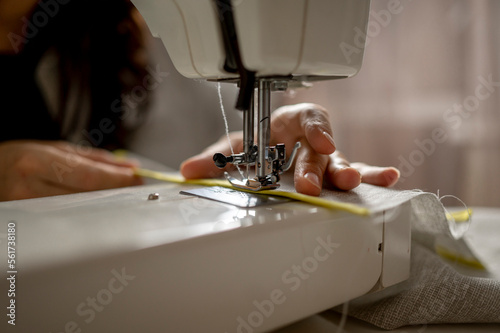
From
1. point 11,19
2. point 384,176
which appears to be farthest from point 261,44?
point 11,19

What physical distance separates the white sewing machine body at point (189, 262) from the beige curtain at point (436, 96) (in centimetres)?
151

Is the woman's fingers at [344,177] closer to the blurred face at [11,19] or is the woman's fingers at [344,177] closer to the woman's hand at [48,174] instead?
the woman's hand at [48,174]

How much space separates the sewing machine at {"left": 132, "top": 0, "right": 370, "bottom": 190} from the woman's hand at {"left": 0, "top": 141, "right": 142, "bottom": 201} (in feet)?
1.41

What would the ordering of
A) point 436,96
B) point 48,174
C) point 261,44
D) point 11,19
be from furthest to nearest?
1. point 436,96
2. point 11,19
3. point 48,174
4. point 261,44

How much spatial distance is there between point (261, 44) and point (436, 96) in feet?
5.48

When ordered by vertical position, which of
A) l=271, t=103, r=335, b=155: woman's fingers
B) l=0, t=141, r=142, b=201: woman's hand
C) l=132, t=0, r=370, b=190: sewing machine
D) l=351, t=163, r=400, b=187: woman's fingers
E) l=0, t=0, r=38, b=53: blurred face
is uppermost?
l=0, t=0, r=38, b=53: blurred face

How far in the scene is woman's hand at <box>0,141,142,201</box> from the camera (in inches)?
40.7

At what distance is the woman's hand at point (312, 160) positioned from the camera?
0.73m

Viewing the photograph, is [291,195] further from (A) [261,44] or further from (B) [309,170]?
(A) [261,44]

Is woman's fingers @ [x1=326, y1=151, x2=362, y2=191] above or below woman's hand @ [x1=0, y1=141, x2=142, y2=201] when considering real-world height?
above

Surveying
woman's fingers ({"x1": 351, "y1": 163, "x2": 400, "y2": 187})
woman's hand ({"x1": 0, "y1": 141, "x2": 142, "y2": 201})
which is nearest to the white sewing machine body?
woman's fingers ({"x1": 351, "y1": 163, "x2": 400, "y2": 187})

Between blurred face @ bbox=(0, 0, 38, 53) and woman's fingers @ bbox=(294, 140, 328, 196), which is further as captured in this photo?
blurred face @ bbox=(0, 0, 38, 53)

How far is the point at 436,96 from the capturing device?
2043mm

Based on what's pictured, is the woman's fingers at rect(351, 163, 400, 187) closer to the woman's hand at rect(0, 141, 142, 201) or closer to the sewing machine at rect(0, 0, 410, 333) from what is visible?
the sewing machine at rect(0, 0, 410, 333)
